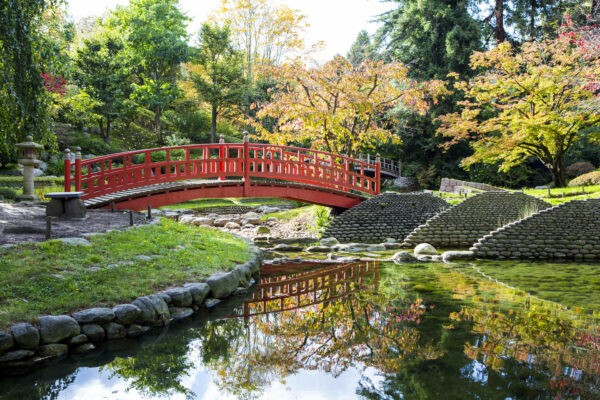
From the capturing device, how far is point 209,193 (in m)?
11.5

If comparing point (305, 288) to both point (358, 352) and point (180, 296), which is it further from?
point (358, 352)

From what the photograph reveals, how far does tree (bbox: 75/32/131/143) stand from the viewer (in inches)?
827

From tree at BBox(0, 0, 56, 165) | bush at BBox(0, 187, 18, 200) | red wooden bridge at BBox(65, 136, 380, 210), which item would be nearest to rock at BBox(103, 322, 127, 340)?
tree at BBox(0, 0, 56, 165)

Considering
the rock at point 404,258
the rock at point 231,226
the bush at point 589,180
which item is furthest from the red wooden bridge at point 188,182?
the bush at point 589,180

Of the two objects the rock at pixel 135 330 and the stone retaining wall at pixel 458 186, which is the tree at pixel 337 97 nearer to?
the stone retaining wall at pixel 458 186

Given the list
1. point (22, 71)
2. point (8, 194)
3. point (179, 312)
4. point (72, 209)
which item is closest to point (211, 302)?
point (179, 312)

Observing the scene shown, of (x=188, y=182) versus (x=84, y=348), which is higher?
(x=188, y=182)

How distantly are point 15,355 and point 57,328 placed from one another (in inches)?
14.1

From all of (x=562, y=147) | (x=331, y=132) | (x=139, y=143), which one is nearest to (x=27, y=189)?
(x=331, y=132)

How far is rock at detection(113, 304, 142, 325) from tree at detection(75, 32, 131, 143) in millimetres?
18286

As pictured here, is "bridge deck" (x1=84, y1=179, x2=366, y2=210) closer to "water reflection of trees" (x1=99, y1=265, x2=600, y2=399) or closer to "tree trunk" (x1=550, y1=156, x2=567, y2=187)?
"water reflection of trees" (x1=99, y1=265, x2=600, y2=399)

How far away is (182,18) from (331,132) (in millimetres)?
15519

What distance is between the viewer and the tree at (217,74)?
23062 millimetres

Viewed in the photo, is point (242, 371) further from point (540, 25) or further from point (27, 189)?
point (540, 25)
